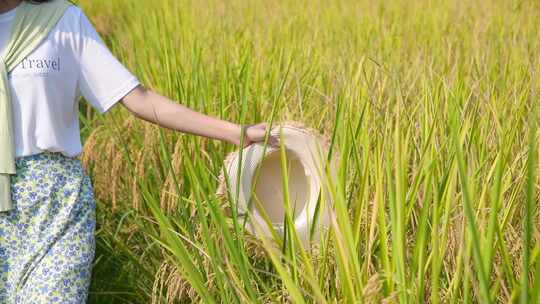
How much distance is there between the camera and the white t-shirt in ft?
5.20

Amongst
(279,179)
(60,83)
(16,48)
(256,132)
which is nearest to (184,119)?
(256,132)

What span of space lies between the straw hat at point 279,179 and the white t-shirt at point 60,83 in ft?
1.00

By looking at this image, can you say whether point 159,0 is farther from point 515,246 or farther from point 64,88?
point 515,246

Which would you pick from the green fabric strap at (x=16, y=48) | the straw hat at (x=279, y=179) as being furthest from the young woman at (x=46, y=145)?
the straw hat at (x=279, y=179)

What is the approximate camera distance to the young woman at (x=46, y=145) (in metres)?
1.55

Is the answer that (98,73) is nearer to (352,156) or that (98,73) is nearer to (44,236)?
(44,236)

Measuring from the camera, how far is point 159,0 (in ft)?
18.9

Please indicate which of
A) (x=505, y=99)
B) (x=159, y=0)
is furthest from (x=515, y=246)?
(x=159, y=0)

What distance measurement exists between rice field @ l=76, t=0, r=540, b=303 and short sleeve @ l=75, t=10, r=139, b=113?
14cm

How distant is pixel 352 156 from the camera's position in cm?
189

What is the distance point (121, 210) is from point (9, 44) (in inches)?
42.6

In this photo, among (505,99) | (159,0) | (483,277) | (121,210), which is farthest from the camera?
(159,0)

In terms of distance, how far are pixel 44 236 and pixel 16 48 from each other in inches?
14.9

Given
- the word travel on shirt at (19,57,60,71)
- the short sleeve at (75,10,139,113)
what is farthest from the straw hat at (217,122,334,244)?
the word travel on shirt at (19,57,60,71)
